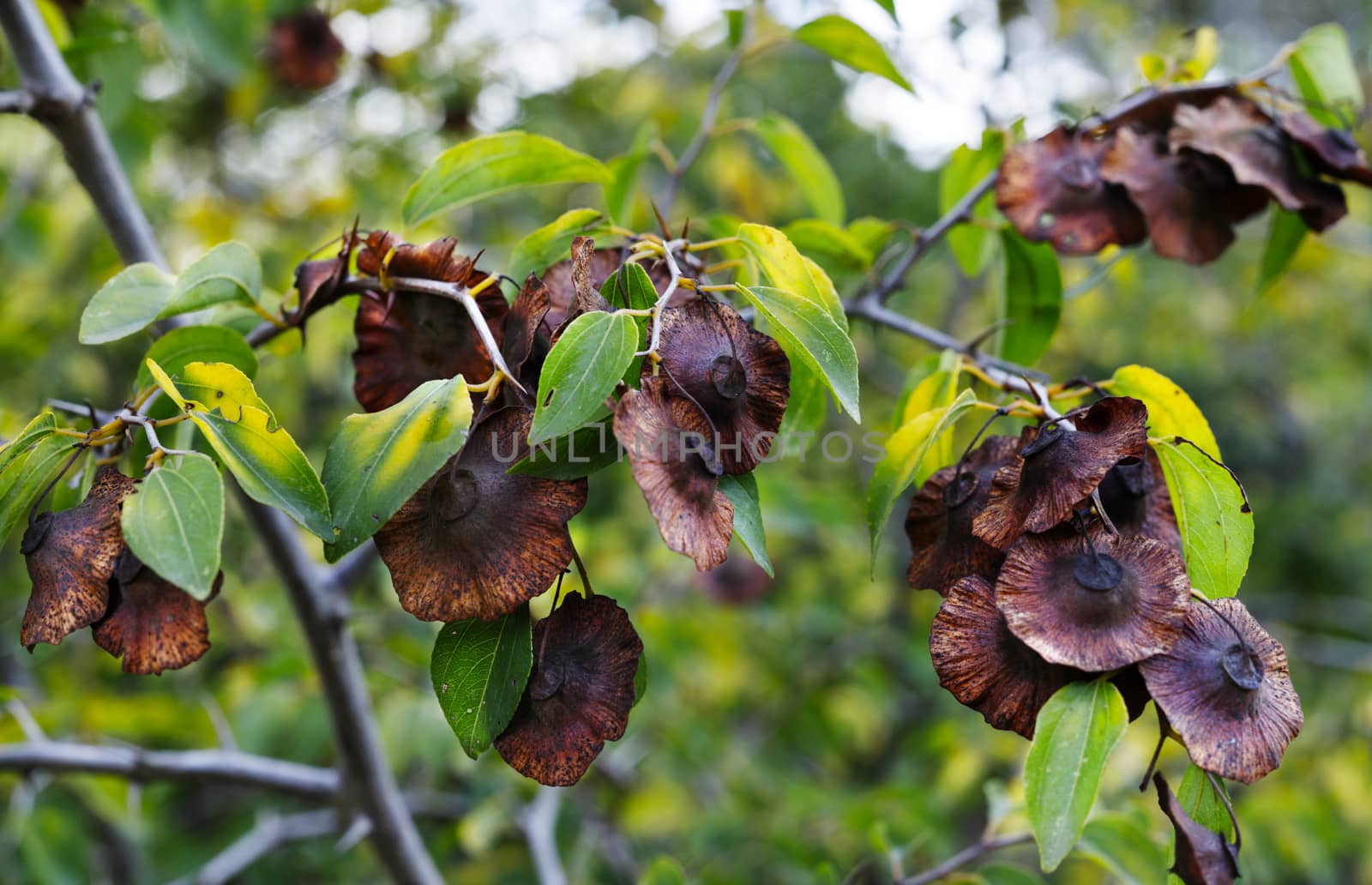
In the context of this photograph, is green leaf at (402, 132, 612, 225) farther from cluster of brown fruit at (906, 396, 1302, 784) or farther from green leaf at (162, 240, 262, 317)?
cluster of brown fruit at (906, 396, 1302, 784)

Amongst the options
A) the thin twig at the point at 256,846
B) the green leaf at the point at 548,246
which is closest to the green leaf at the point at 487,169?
the green leaf at the point at 548,246

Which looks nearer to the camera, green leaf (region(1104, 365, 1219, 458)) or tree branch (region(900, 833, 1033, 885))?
green leaf (region(1104, 365, 1219, 458))

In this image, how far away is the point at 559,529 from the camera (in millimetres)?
672

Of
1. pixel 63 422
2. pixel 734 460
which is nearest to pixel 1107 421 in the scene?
pixel 734 460

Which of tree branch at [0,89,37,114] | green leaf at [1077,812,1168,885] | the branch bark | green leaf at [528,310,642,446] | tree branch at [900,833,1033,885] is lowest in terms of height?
tree branch at [900,833,1033,885]

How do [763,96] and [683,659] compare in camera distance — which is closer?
[683,659]

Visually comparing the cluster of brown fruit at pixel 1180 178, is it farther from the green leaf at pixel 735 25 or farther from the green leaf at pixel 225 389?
the green leaf at pixel 225 389

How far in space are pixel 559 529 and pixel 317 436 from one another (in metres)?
2.92

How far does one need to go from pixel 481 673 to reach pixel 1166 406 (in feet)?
1.88

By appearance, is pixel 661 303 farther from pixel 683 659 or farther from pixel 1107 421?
pixel 683 659

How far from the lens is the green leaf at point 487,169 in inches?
37.5

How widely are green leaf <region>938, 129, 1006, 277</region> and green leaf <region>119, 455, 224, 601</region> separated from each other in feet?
2.87

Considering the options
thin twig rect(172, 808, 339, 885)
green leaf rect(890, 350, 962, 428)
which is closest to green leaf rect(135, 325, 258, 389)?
green leaf rect(890, 350, 962, 428)

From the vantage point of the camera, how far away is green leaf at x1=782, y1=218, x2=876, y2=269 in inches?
44.7
